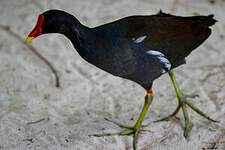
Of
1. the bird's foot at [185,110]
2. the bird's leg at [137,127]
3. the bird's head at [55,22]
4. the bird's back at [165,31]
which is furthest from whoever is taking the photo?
the bird's foot at [185,110]

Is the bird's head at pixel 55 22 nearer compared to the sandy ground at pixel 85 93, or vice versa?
the bird's head at pixel 55 22

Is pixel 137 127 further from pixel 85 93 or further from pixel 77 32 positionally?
pixel 77 32

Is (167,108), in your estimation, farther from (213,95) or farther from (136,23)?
(136,23)

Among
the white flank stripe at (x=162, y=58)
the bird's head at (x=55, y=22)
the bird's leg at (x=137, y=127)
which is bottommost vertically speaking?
the bird's leg at (x=137, y=127)

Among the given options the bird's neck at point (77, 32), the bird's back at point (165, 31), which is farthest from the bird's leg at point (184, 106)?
the bird's neck at point (77, 32)

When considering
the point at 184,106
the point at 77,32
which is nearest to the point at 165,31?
the point at 77,32

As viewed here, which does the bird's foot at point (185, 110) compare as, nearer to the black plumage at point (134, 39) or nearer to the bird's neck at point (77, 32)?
the black plumage at point (134, 39)

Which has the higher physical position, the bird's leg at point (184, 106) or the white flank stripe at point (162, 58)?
the white flank stripe at point (162, 58)
